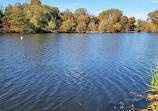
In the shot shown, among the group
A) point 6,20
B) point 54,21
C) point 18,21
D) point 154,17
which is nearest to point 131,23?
point 154,17

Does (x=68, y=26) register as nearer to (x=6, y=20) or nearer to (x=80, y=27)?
(x=80, y=27)

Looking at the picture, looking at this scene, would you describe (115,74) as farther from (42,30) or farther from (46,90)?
(42,30)

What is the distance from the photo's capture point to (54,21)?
105438mm

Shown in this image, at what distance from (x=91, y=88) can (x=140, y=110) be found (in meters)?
4.37

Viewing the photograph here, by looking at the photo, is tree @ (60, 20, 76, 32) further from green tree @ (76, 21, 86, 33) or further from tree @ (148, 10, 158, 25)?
tree @ (148, 10, 158, 25)

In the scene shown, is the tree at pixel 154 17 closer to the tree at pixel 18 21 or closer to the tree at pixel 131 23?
the tree at pixel 131 23

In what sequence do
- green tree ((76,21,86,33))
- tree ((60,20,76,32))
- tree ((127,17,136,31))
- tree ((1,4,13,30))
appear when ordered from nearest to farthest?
tree ((1,4,13,30)), tree ((60,20,76,32)), green tree ((76,21,86,33)), tree ((127,17,136,31))

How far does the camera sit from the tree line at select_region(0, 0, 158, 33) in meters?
A: 84.3

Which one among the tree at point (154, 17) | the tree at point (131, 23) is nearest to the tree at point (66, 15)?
the tree at point (131, 23)

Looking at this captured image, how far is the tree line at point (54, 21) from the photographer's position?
8431 centimetres

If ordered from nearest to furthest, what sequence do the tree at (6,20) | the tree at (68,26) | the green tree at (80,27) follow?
the tree at (6,20) < the tree at (68,26) < the green tree at (80,27)

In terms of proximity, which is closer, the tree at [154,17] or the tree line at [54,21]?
the tree line at [54,21]

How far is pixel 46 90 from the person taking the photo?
10.9 m

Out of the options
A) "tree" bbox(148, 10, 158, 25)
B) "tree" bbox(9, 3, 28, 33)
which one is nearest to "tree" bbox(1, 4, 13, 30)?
"tree" bbox(9, 3, 28, 33)
